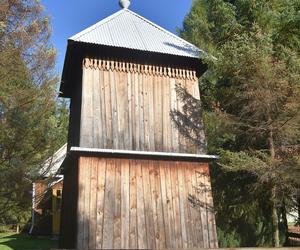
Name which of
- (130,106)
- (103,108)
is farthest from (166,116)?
(103,108)

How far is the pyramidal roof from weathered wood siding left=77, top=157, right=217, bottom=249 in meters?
3.48

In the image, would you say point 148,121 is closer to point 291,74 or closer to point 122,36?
point 122,36

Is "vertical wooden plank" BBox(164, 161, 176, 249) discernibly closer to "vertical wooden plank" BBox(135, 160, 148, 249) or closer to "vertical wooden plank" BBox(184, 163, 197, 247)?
"vertical wooden plank" BBox(184, 163, 197, 247)

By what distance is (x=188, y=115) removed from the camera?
42.6 feet

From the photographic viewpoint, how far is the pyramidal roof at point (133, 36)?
40.9 ft

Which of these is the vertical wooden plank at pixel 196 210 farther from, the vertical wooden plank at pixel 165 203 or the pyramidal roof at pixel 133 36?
the pyramidal roof at pixel 133 36

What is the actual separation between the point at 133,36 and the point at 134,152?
13.0 ft

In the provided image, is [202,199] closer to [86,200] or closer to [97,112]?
[86,200]

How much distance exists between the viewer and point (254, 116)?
12.5 m

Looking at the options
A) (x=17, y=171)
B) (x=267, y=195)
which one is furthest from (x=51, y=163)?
(x=267, y=195)

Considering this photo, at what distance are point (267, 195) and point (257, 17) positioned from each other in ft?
21.0

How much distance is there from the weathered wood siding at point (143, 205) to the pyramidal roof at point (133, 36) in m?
3.48

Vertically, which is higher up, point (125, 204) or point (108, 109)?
point (108, 109)

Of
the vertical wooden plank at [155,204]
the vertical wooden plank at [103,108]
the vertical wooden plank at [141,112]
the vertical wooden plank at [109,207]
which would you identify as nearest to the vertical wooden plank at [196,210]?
the vertical wooden plank at [155,204]
